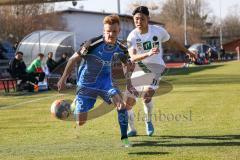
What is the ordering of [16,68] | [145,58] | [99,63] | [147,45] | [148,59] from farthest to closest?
[16,68] < [148,59] < [147,45] < [145,58] < [99,63]

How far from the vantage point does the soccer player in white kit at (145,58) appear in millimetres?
9414

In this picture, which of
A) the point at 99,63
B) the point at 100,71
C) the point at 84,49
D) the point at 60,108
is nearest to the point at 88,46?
the point at 84,49

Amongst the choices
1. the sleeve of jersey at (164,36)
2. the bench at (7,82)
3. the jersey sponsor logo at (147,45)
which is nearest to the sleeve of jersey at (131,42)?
the jersey sponsor logo at (147,45)

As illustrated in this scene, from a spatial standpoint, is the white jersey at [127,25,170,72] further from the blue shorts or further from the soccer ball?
the soccer ball

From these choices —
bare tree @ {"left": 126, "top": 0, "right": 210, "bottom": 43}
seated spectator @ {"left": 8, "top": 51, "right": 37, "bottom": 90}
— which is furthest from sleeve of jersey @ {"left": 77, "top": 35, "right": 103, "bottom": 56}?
bare tree @ {"left": 126, "top": 0, "right": 210, "bottom": 43}

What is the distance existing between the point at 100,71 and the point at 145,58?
34.2 inches

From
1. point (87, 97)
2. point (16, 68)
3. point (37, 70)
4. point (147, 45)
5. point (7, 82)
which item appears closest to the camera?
point (87, 97)

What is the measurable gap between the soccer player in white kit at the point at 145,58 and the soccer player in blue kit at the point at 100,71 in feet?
1.78

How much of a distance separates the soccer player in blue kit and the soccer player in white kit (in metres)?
0.54

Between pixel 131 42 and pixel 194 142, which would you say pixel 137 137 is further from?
pixel 131 42

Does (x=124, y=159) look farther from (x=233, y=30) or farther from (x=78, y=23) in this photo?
(x=233, y=30)

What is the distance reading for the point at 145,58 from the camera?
9.19 meters

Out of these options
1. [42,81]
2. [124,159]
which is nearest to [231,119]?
[124,159]

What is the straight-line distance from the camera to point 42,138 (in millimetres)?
9711
